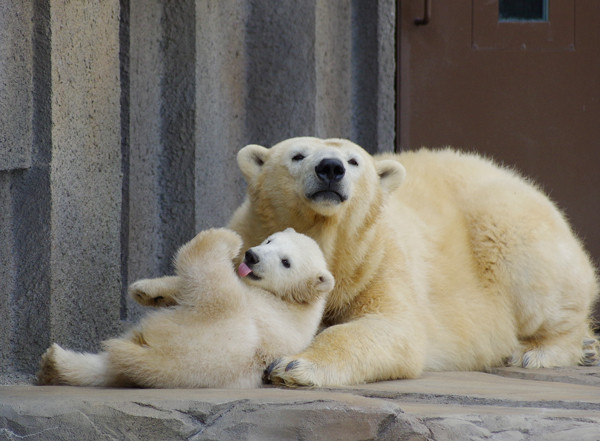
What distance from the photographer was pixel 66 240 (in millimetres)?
4031

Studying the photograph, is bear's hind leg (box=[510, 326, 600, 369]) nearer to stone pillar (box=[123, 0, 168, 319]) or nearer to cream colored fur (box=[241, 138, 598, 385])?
cream colored fur (box=[241, 138, 598, 385])

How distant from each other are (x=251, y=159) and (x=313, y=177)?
445 mm

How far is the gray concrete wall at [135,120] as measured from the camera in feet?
12.9

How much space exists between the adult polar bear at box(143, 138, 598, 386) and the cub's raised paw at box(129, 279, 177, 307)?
67 mm

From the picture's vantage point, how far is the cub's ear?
3680mm

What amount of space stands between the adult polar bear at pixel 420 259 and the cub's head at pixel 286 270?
229mm

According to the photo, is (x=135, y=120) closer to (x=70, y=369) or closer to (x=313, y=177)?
(x=313, y=177)

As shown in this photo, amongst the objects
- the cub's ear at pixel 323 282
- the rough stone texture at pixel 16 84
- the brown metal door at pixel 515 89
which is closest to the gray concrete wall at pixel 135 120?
the rough stone texture at pixel 16 84

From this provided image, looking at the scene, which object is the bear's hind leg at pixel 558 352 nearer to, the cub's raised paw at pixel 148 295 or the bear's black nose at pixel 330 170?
the bear's black nose at pixel 330 170

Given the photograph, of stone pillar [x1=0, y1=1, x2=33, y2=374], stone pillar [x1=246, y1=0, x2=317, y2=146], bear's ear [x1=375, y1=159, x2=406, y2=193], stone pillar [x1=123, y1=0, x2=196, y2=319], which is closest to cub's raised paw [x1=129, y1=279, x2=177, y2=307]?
stone pillar [x1=0, y1=1, x2=33, y2=374]

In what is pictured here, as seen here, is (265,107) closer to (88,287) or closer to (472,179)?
(472,179)

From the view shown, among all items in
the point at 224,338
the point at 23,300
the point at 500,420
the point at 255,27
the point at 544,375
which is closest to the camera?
the point at 500,420

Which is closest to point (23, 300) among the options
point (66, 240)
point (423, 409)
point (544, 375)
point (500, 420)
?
point (66, 240)

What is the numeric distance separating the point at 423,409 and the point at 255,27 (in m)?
3.23
